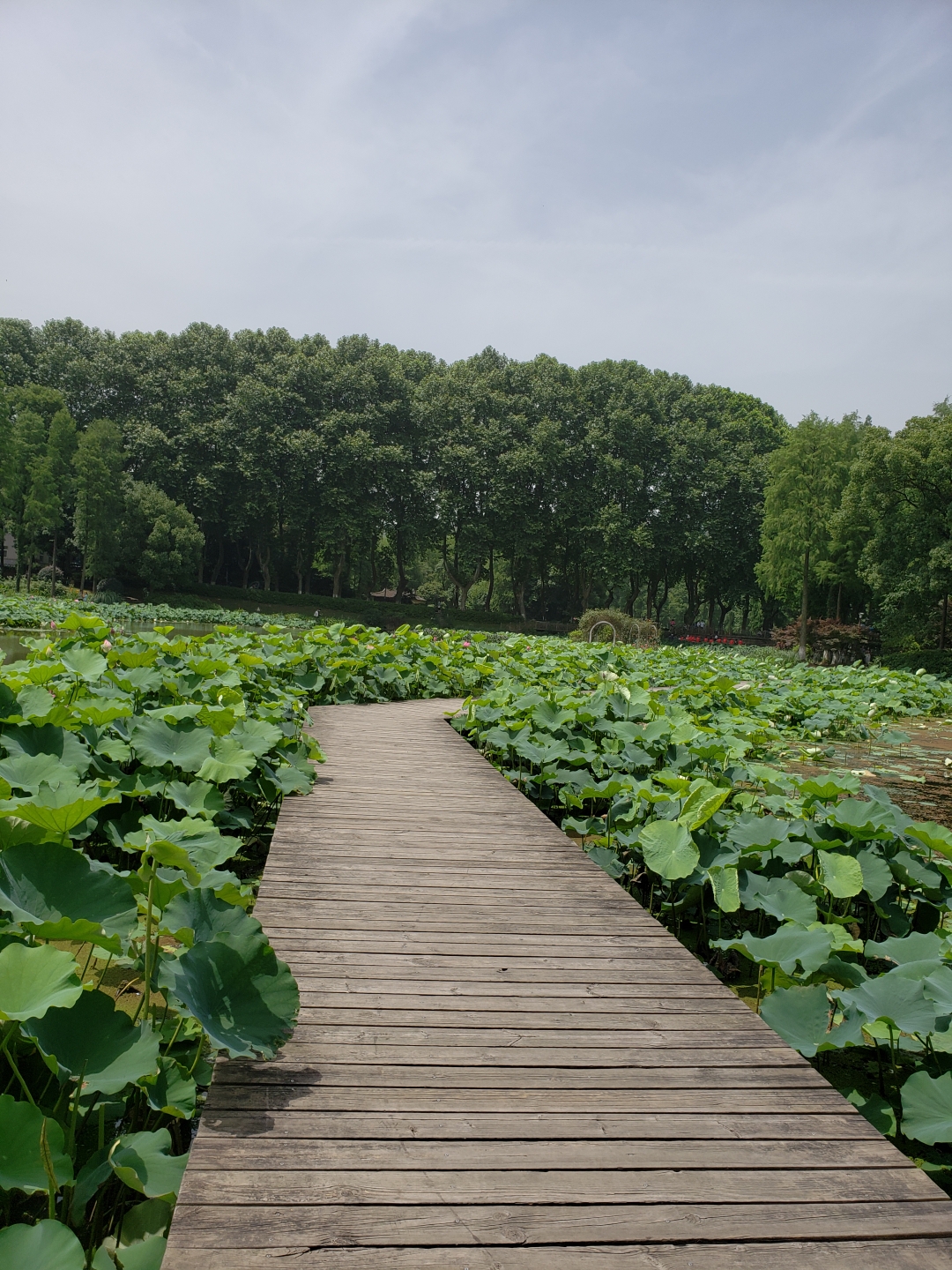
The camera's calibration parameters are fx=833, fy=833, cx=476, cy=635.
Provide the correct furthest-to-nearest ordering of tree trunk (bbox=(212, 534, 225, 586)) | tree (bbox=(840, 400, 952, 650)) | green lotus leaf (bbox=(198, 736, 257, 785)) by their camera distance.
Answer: tree trunk (bbox=(212, 534, 225, 586)) < tree (bbox=(840, 400, 952, 650)) < green lotus leaf (bbox=(198, 736, 257, 785))

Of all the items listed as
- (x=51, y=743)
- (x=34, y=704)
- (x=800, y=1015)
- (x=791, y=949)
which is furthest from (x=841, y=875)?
(x=34, y=704)

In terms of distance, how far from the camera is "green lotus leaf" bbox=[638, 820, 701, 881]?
271 cm

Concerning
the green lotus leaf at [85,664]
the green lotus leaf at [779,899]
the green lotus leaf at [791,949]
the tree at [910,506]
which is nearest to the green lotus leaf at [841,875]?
the green lotus leaf at [779,899]

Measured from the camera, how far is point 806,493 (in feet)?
85.3

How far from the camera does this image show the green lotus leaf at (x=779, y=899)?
8.20 feet

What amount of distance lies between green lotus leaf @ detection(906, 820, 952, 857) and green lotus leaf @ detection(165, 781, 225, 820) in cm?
240

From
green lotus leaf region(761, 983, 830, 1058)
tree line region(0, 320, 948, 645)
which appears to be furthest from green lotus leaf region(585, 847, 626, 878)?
tree line region(0, 320, 948, 645)

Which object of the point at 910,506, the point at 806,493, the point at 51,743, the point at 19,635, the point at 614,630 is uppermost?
the point at 806,493

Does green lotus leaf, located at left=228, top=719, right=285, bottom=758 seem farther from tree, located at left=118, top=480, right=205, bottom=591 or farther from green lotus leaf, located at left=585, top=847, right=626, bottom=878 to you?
tree, located at left=118, top=480, right=205, bottom=591

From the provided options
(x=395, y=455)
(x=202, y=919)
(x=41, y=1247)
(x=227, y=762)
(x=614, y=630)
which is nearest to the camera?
(x=41, y=1247)

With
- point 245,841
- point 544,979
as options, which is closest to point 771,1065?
point 544,979

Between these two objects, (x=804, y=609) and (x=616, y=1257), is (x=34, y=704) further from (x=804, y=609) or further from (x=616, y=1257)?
(x=804, y=609)

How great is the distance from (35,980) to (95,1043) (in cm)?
18

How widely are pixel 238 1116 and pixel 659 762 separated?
3821 mm
